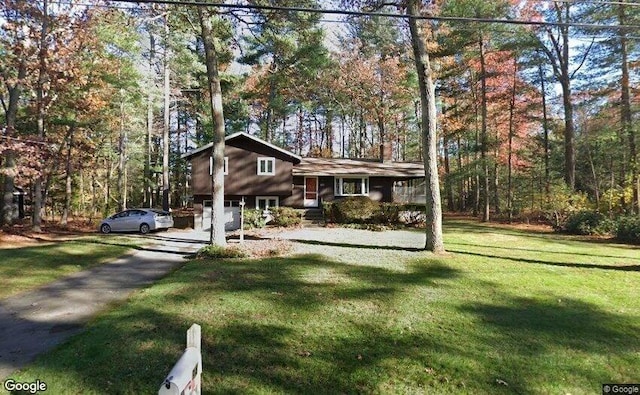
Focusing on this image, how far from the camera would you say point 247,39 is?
28.5m

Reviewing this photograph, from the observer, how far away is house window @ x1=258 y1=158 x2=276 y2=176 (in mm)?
23953

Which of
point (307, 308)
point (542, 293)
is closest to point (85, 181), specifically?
point (307, 308)

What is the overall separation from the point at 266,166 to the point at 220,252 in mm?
13110

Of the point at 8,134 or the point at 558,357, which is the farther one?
the point at 8,134

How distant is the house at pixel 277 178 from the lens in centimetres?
2333

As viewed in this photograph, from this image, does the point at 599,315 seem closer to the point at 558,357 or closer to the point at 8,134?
the point at 558,357

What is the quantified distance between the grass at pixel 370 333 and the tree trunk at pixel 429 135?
2.29 metres

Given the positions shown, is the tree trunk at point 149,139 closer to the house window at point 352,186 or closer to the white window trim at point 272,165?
the white window trim at point 272,165

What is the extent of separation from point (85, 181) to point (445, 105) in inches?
1423

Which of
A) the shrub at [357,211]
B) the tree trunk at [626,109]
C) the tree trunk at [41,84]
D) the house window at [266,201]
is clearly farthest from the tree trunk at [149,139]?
the tree trunk at [626,109]

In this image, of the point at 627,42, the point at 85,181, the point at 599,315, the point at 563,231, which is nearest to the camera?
the point at 599,315

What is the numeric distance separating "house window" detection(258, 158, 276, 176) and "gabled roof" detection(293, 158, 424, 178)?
1557 mm

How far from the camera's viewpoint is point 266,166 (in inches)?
948

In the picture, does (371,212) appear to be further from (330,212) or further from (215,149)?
(215,149)
